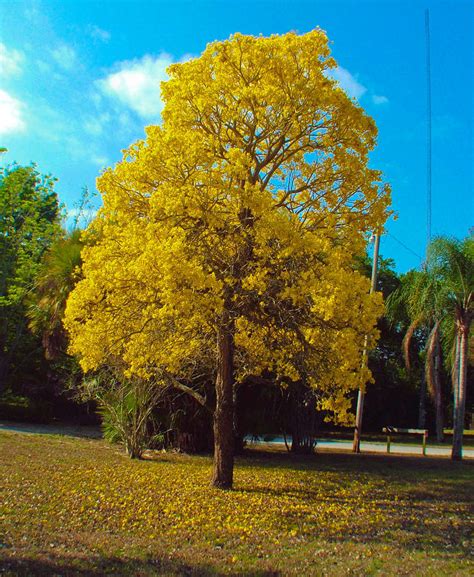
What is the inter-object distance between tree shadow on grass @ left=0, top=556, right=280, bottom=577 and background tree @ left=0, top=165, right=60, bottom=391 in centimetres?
1781

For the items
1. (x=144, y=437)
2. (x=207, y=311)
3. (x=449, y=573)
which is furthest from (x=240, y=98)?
(x=144, y=437)

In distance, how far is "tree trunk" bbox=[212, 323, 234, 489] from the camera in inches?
345

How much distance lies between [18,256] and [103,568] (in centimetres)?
2057

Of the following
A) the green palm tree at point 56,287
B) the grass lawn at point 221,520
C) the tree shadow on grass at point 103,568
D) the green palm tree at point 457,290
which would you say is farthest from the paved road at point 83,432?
the tree shadow on grass at point 103,568

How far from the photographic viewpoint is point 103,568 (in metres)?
4.50

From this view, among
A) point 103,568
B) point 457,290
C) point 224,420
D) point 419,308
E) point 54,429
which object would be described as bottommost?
point 54,429

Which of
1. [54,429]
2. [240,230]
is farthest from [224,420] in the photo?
[54,429]

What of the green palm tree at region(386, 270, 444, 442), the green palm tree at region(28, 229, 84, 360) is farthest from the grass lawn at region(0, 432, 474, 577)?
the green palm tree at region(386, 270, 444, 442)

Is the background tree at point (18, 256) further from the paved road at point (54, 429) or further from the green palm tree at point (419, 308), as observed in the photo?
the green palm tree at point (419, 308)

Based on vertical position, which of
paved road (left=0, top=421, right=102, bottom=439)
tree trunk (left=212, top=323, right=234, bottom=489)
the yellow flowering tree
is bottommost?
paved road (left=0, top=421, right=102, bottom=439)

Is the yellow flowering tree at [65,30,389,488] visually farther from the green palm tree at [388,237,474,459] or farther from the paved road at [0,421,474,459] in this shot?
the paved road at [0,421,474,459]

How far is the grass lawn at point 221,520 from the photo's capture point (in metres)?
4.83

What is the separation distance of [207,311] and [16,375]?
1746 cm

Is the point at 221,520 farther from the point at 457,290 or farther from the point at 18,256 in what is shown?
the point at 18,256
